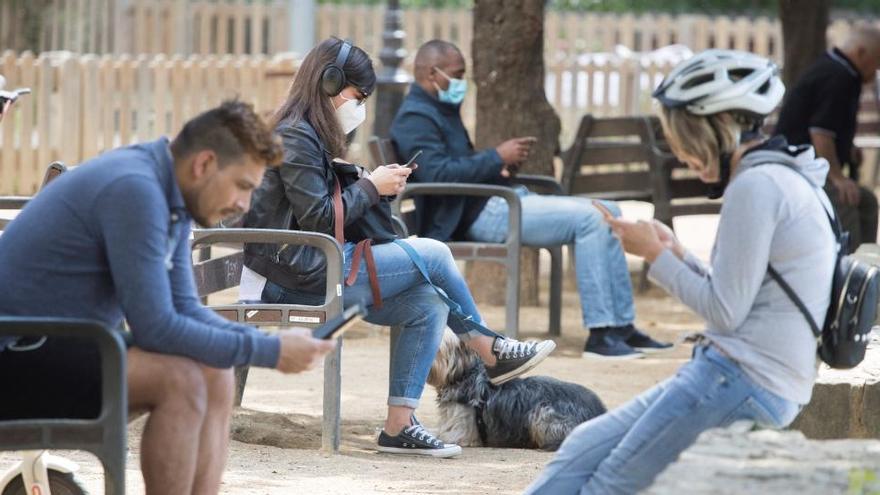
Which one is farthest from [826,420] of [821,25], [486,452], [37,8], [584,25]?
[37,8]

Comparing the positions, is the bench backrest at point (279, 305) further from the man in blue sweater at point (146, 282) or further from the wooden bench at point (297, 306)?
the man in blue sweater at point (146, 282)

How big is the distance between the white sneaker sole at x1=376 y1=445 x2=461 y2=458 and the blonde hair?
244cm

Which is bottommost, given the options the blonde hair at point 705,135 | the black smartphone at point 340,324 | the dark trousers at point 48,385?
the dark trousers at point 48,385

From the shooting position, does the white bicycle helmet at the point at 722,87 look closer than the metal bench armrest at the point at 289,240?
Yes

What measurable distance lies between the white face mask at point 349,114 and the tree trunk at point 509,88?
394cm

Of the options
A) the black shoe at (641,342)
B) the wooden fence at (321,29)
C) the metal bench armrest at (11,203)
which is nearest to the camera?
the metal bench armrest at (11,203)

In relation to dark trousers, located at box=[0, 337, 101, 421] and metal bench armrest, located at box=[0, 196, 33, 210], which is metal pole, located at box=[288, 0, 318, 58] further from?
dark trousers, located at box=[0, 337, 101, 421]

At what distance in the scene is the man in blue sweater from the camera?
3.82 meters

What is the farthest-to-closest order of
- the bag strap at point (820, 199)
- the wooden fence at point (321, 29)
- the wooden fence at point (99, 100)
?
the wooden fence at point (321, 29)
the wooden fence at point (99, 100)
the bag strap at point (820, 199)

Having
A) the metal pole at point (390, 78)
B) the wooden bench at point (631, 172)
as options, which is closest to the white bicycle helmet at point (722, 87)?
the wooden bench at point (631, 172)

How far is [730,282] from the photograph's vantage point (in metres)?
3.73

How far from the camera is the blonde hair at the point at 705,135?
154 inches

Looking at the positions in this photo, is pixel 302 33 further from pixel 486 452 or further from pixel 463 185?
pixel 486 452

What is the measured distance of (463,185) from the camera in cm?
798
